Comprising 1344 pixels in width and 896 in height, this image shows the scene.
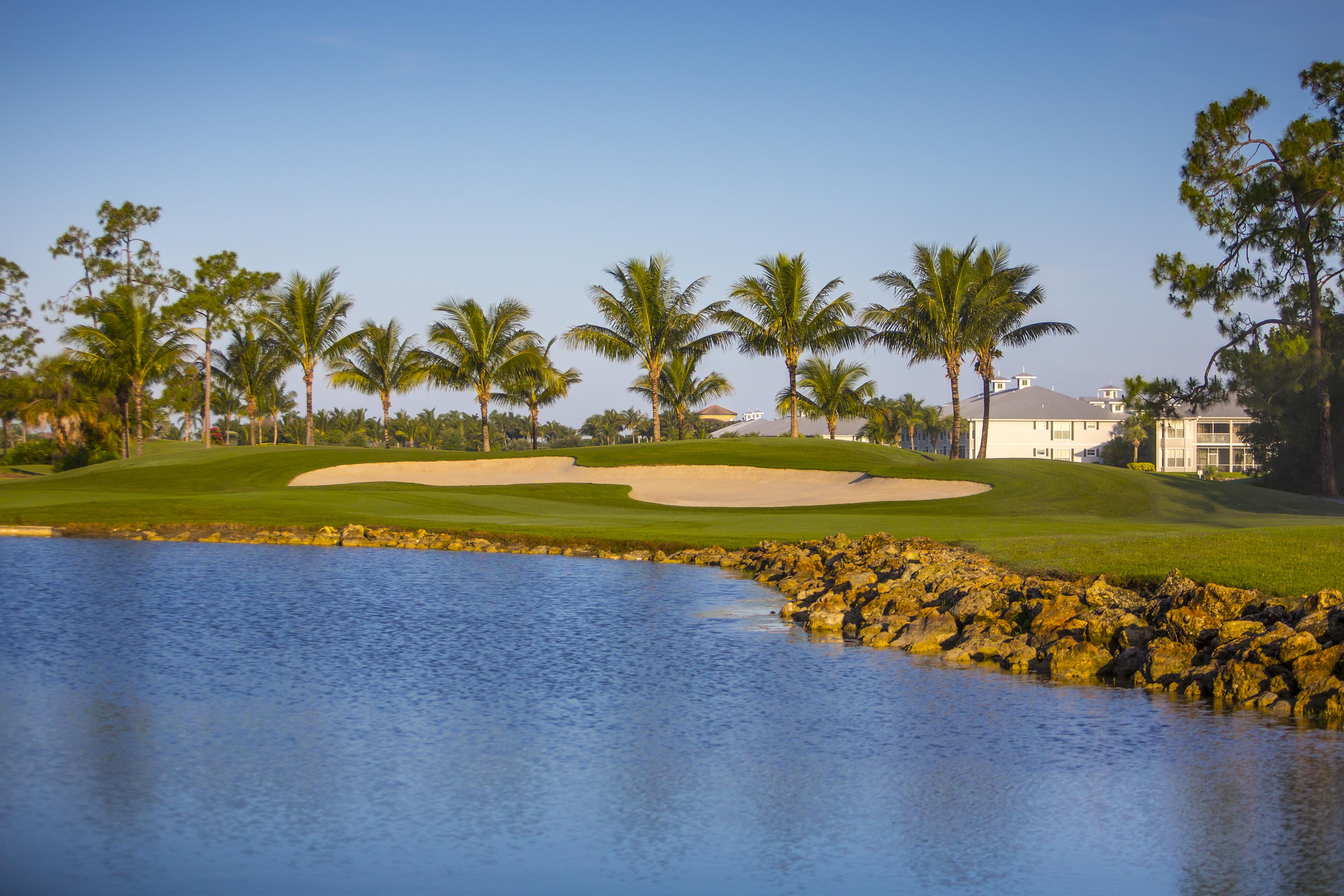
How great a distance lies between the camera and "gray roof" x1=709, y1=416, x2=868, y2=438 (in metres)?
136

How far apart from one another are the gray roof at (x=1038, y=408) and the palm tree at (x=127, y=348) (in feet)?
253

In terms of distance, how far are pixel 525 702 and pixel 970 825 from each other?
205 inches

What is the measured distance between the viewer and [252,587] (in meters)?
20.0

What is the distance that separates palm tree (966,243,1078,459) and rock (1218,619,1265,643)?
3868cm

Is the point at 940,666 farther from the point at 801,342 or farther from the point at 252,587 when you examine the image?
the point at 801,342

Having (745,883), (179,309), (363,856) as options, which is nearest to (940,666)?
(745,883)

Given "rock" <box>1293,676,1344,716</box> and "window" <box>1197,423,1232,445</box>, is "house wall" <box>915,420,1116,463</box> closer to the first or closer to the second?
"window" <box>1197,423,1232,445</box>

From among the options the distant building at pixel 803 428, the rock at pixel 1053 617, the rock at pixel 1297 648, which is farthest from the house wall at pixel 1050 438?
the rock at pixel 1297 648

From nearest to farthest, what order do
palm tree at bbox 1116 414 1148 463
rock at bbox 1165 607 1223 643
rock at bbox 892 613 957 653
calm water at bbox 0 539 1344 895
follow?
calm water at bbox 0 539 1344 895
rock at bbox 1165 607 1223 643
rock at bbox 892 613 957 653
palm tree at bbox 1116 414 1148 463

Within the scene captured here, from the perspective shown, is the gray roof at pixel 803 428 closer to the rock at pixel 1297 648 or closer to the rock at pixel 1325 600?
the rock at pixel 1325 600

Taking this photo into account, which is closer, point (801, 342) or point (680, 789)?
point (680, 789)

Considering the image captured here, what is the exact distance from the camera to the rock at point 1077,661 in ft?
44.8

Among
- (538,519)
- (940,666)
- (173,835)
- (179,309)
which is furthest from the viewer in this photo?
(179,309)

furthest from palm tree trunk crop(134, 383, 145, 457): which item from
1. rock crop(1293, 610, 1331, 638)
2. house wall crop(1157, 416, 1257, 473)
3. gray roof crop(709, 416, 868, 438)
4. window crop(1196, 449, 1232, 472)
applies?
window crop(1196, 449, 1232, 472)
